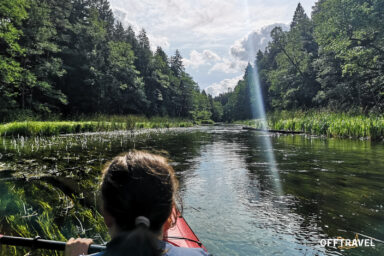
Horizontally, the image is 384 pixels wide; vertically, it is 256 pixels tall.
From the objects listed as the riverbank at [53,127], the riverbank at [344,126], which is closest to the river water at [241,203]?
the riverbank at [344,126]

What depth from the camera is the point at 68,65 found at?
35.1 metres

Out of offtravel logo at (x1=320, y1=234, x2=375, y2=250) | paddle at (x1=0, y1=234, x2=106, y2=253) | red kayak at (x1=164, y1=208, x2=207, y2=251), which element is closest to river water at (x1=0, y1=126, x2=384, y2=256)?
offtravel logo at (x1=320, y1=234, x2=375, y2=250)

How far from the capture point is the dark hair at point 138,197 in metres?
1.03

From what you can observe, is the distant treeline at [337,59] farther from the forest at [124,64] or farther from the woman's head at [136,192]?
the woman's head at [136,192]

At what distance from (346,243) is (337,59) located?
32033 millimetres

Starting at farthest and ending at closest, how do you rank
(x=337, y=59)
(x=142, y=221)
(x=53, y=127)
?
(x=337, y=59), (x=53, y=127), (x=142, y=221)

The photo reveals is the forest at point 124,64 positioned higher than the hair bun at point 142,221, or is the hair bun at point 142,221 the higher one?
the forest at point 124,64

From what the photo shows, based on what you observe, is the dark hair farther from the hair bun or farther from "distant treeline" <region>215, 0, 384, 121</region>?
"distant treeline" <region>215, 0, 384, 121</region>

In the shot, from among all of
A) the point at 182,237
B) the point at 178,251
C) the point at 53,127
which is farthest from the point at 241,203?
the point at 53,127

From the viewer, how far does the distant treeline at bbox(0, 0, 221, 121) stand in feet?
69.4

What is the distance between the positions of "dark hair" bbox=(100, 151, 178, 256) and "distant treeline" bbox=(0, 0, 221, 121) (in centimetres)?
1907

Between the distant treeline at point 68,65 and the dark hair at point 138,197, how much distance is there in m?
19.1

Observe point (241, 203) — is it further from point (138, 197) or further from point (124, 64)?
point (124, 64)

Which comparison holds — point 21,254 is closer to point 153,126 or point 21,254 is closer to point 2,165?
point 2,165
